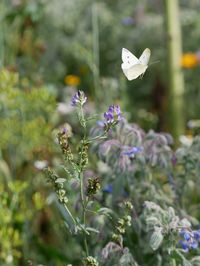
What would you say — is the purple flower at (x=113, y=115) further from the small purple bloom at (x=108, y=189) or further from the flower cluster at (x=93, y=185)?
the small purple bloom at (x=108, y=189)

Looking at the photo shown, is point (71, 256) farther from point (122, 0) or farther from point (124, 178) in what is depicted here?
point (122, 0)

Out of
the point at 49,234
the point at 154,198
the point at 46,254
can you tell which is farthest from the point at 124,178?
the point at 49,234

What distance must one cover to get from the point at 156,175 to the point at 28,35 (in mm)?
2371

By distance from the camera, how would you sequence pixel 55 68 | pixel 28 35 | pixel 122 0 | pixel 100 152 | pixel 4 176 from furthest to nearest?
pixel 122 0, pixel 55 68, pixel 28 35, pixel 4 176, pixel 100 152

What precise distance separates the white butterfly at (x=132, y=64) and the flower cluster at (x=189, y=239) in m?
0.55

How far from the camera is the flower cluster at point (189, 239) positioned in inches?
78.4

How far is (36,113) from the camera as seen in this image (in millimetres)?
3648

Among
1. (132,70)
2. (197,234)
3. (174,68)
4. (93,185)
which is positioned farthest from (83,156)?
(174,68)

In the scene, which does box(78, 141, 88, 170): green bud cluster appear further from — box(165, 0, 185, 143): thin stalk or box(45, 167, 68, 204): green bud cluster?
box(165, 0, 185, 143): thin stalk

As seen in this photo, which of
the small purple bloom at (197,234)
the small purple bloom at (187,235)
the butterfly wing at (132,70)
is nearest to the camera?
the butterfly wing at (132,70)

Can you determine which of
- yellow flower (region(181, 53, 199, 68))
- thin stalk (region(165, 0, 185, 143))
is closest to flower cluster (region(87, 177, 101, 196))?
thin stalk (region(165, 0, 185, 143))

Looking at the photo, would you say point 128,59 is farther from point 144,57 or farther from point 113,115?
point 113,115

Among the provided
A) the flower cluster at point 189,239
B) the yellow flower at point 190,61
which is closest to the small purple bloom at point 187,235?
the flower cluster at point 189,239

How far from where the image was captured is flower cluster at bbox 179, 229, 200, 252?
6.53 feet
